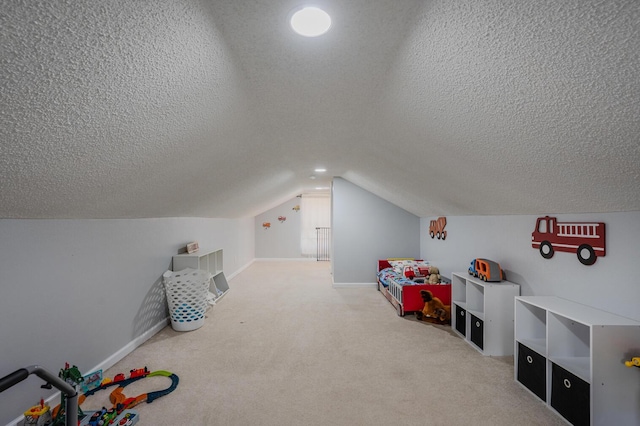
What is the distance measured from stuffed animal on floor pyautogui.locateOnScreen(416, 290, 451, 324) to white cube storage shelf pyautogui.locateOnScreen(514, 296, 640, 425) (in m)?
1.28

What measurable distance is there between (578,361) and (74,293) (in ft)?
11.2

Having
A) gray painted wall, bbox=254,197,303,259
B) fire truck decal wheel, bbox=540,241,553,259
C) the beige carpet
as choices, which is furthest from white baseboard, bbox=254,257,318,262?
fire truck decal wheel, bbox=540,241,553,259

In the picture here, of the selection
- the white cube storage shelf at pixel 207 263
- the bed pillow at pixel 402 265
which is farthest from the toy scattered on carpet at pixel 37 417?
the bed pillow at pixel 402 265

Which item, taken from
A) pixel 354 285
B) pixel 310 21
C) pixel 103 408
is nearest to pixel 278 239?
pixel 354 285

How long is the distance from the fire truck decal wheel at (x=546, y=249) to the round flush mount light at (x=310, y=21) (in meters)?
2.35

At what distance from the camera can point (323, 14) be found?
1.03m

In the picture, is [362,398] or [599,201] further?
[362,398]

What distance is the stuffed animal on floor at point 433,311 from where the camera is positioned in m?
3.48

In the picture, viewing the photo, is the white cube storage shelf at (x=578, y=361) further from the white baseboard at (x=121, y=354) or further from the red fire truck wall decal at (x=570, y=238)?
the white baseboard at (x=121, y=354)

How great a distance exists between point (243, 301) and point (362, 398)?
279 cm

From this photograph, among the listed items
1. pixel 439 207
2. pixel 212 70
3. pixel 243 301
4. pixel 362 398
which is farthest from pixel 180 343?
pixel 439 207

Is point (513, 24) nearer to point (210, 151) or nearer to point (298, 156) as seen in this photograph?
point (210, 151)

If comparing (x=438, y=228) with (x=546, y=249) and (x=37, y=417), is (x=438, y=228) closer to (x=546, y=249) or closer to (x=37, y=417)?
(x=546, y=249)

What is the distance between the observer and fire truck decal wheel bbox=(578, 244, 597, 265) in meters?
1.97
